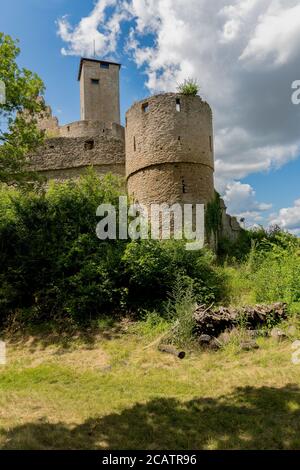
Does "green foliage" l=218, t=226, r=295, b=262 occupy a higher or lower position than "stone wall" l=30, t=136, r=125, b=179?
lower

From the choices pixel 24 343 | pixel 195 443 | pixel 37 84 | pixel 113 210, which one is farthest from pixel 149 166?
pixel 195 443

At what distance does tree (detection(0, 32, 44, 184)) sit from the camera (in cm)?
1257

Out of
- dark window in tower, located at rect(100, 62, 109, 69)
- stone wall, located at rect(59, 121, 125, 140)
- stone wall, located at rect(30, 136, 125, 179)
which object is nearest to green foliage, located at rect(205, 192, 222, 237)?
stone wall, located at rect(30, 136, 125, 179)

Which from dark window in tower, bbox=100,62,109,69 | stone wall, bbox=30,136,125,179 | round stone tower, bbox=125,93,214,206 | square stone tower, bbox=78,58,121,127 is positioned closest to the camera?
round stone tower, bbox=125,93,214,206

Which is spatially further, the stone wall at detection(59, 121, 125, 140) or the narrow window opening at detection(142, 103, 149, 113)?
the stone wall at detection(59, 121, 125, 140)

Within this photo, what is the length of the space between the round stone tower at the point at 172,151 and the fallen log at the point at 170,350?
8.22 m

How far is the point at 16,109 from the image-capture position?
1316 cm

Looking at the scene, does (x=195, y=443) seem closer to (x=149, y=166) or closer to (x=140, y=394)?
(x=140, y=394)

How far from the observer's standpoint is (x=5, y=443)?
159 inches

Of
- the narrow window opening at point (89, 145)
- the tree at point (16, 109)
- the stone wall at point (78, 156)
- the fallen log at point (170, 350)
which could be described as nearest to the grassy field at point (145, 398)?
the fallen log at point (170, 350)

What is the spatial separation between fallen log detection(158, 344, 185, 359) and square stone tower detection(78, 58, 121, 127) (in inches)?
1152

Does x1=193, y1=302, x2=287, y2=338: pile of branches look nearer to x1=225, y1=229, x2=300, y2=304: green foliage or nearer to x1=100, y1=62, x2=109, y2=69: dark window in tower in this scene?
x1=225, y1=229, x2=300, y2=304: green foliage

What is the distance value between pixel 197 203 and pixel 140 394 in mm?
10828

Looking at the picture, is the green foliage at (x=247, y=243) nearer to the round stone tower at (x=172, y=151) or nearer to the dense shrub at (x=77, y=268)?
the round stone tower at (x=172, y=151)
